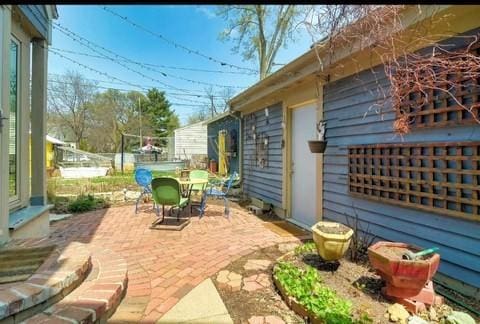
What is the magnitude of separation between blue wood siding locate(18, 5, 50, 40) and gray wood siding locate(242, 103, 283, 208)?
3905mm

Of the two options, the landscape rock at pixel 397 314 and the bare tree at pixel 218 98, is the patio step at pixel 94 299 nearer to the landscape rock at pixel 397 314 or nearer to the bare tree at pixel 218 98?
the landscape rock at pixel 397 314

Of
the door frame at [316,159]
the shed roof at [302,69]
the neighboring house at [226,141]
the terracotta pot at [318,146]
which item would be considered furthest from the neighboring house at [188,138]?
the terracotta pot at [318,146]

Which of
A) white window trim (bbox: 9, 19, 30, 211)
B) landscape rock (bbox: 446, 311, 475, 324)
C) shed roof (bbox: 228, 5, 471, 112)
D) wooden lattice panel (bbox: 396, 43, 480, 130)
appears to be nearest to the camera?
landscape rock (bbox: 446, 311, 475, 324)

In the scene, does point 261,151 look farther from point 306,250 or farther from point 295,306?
point 295,306

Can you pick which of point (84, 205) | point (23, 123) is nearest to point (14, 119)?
point (23, 123)

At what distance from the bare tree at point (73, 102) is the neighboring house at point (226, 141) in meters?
14.5

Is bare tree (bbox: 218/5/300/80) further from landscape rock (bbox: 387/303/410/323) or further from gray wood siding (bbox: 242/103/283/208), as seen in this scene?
landscape rock (bbox: 387/303/410/323)

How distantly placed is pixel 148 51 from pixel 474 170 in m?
13.1

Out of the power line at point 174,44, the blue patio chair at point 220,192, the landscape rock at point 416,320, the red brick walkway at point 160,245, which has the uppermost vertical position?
the power line at point 174,44

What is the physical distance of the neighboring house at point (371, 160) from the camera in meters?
2.49

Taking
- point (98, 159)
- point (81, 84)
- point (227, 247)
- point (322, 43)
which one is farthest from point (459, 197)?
point (81, 84)

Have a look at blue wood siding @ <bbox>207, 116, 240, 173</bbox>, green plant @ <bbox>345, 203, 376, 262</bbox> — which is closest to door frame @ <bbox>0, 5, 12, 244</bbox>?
green plant @ <bbox>345, 203, 376, 262</bbox>

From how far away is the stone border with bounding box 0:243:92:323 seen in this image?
1817mm

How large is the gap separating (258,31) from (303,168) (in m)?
9.91
